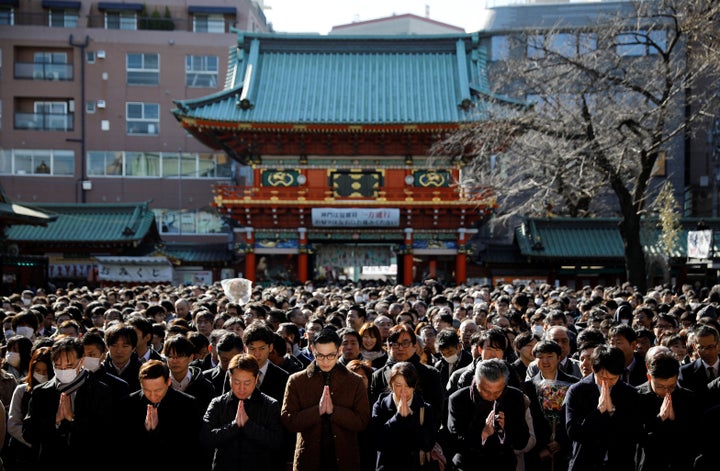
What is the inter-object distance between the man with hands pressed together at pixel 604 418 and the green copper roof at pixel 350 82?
70.1 feet

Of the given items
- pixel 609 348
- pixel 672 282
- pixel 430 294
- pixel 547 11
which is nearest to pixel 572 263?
pixel 672 282

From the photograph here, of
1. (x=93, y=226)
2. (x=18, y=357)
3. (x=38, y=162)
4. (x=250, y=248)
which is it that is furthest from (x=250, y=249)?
(x=18, y=357)

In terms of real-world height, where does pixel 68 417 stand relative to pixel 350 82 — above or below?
below

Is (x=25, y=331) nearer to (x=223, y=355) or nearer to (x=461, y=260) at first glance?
(x=223, y=355)

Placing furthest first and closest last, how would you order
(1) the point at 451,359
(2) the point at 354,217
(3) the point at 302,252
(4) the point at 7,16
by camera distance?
(4) the point at 7,16
(3) the point at 302,252
(2) the point at 354,217
(1) the point at 451,359

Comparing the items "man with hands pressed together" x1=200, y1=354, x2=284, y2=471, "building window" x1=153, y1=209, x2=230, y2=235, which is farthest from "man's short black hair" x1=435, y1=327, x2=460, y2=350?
"building window" x1=153, y1=209, x2=230, y2=235

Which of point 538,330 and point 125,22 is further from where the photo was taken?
point 125,22

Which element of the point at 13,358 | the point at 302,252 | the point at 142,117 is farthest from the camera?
the point at 142,117

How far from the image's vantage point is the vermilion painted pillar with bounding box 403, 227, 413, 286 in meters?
27.8

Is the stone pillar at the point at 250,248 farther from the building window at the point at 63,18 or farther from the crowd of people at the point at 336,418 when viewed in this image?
the crowd of people at the point at 336,418

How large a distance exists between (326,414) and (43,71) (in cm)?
3764

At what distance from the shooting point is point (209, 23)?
39.9 metres

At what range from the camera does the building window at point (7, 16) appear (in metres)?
38.9

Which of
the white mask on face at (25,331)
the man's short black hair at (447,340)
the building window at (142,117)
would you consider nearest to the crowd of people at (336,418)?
the man's short black hair at (447,340)
